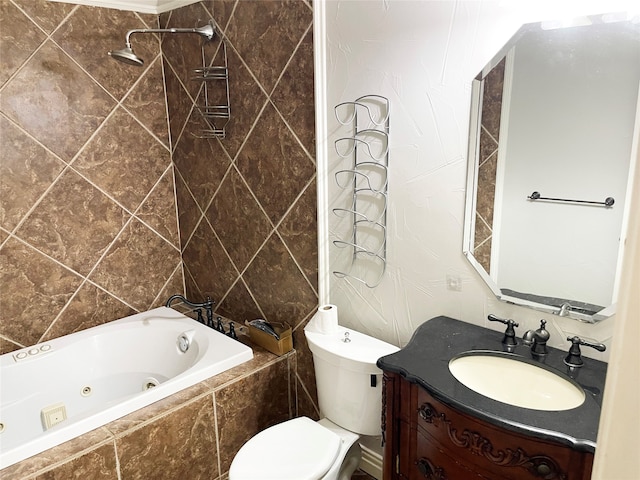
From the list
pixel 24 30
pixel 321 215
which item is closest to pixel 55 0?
pixel 24 30

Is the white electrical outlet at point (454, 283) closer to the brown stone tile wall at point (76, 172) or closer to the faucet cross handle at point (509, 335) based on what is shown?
the faucet cross handle at point (509, 335)

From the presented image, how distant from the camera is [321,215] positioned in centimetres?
202

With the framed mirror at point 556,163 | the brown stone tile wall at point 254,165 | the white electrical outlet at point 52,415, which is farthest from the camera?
the white electrical outlet at point 52,415

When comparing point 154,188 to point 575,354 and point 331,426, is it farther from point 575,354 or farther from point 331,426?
point 575,354

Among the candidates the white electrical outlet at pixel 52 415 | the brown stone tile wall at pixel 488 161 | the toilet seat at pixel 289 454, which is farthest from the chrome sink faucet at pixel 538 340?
the white electrical outlet at pixel 52 415

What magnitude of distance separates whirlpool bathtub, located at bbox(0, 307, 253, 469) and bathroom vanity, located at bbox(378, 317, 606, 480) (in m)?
0.95

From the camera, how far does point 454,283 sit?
1674 millimetres

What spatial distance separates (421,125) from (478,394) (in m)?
0.90

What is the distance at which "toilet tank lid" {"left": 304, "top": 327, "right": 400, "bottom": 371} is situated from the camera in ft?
5.65

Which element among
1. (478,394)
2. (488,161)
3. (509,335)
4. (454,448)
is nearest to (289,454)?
(454,448)

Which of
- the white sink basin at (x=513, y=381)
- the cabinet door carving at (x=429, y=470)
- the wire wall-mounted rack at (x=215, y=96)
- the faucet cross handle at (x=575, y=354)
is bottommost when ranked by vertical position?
the cabinet door carving at (x=429, y=470)

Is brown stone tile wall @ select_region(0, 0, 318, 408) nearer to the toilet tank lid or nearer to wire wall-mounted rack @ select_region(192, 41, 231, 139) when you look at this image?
wire wall-mounted rack @ select_region(192, 41, 231, 139)

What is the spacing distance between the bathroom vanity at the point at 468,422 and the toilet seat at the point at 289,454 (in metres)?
0.25

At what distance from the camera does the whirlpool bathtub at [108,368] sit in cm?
209
